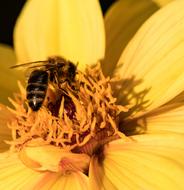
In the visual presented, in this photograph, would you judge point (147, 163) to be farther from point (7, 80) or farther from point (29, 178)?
point (7, 80)

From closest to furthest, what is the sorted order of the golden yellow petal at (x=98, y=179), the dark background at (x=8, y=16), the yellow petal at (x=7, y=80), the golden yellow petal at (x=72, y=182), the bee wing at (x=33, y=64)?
the golden yellow petal at (x=98, y=179), the golden yellow petal at (x=72, y=182), the bee wing at (x=33, y=64), the yellow petal at (x=7, y=80), the dark background at (x=8, y=16)

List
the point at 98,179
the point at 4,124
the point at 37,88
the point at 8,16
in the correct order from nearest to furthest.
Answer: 1. the point at 98,179
2. the point at 37,88
3. the point at 4,124
4. the point at 8,16

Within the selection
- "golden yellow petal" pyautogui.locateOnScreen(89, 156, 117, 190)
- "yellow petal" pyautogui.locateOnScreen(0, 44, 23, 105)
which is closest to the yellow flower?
"golden yellow petal" pyautogui.locateOnScreen(89, 156, 117, 190)

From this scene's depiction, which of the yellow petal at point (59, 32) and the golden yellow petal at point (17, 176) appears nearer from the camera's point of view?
the golden yellow petal at point (17, 176)

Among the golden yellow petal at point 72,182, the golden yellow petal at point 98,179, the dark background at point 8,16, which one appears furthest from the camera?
the dark background at point 8,16

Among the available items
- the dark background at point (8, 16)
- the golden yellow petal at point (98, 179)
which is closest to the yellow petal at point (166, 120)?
the golden yellow petal at point (98, 179)

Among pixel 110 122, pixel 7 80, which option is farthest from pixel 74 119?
pixel 7 80

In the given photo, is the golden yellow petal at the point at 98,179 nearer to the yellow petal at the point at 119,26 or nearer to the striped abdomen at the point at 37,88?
the striped abdomen at the point at 37,88

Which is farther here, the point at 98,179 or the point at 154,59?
the point at 154,59
